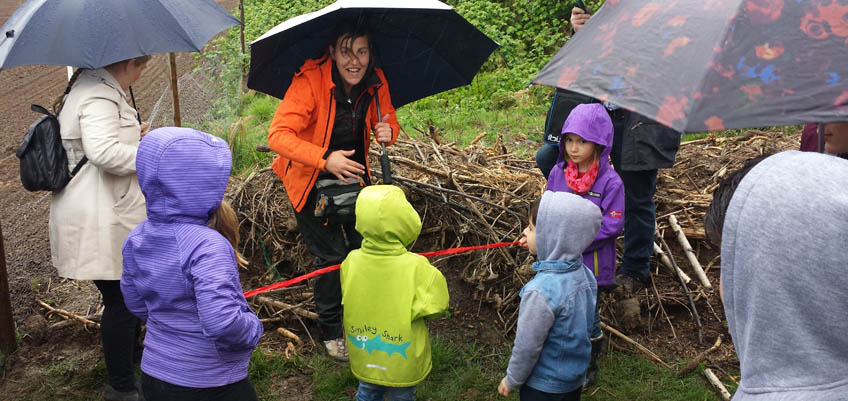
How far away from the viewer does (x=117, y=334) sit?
11.0 ft

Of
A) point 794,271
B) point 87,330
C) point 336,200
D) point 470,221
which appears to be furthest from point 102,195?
point 794,271

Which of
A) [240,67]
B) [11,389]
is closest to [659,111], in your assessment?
[11,389]

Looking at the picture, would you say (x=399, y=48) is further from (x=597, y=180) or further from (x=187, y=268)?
(x=187, y=268)

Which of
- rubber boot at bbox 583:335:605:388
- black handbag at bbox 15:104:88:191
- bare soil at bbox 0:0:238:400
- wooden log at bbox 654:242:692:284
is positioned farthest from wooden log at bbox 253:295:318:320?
wooden log at bbox 654:242:692:284

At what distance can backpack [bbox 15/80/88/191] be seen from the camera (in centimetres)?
323

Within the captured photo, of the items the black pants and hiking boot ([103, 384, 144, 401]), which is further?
hiking boot ([103, 384, 144, 401])

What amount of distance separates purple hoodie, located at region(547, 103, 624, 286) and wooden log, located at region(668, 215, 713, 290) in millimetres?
1299

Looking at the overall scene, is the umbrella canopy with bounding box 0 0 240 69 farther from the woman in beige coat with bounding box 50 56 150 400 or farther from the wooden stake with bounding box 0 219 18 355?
the wooden stake with bounding box 0 219 18 355

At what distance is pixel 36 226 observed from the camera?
598 cm

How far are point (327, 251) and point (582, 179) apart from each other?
1.48 metres

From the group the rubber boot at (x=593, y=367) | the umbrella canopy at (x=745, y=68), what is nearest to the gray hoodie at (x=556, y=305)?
the umbrella canopy at (x=745, y=68)

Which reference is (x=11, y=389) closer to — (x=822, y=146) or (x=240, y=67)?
(x=822, y=146)

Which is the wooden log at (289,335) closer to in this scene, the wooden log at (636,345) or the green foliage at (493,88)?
the wooden log at (636,345)

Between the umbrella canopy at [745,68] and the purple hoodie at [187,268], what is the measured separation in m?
1.43
